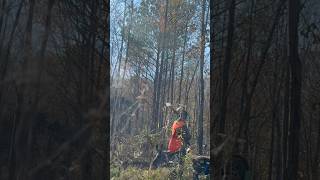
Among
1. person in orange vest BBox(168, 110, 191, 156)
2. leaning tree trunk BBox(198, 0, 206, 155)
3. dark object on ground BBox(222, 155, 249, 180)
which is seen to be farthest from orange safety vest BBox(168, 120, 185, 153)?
dark object on ground BBox(222, 155, 249, 180)

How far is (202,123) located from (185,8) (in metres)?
0.74

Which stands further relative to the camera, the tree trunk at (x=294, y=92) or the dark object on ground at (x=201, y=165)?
the dark object on ground at (x=201, y=165)

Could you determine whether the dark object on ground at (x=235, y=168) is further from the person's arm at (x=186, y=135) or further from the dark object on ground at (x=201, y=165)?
the person's arm at (x=186, y=135)

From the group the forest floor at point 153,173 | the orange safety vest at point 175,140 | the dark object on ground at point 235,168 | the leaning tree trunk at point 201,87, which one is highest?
the leaning tree trunk at point 201,87

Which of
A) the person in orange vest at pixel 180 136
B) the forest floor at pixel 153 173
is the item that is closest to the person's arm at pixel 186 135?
the person in orange vest at pixel 180 136

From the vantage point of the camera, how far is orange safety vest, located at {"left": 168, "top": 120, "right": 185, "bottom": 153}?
3752 millimetres

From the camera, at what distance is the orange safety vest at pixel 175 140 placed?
3752 mm

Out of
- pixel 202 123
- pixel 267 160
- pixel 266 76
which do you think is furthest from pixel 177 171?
pixel 266 76

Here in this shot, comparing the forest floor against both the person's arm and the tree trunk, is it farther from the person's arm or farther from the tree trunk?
the tree trunk

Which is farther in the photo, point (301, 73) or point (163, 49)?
point (163, 49)

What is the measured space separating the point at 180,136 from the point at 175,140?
61 millimetres

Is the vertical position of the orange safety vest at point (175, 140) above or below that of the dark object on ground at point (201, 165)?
above

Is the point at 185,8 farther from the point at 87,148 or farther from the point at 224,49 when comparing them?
the point at 87,148

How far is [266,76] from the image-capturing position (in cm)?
354
